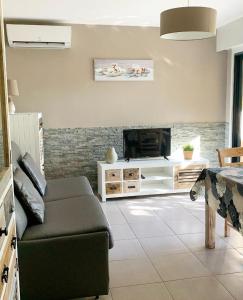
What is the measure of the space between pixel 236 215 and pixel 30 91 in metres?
3.17

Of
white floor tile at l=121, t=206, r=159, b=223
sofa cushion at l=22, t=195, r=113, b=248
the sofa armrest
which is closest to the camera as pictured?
the sofa armrest

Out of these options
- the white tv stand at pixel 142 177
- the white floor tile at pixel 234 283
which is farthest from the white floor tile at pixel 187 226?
the white tv stand at pixel 142 177

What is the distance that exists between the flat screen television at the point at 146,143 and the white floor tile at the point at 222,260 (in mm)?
2000

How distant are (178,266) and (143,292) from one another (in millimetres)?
447

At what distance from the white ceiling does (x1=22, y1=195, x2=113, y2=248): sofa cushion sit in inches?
83.5

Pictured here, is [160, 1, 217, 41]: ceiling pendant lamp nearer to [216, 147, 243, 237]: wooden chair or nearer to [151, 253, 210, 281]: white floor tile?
[216, 147, 243, 237]: wooden chair

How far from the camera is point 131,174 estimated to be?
4.43 m

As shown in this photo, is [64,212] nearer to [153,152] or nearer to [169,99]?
[153,152]

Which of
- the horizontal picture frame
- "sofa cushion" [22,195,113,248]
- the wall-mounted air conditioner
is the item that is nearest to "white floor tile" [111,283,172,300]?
"sofa cushion" [22,195,113,248]

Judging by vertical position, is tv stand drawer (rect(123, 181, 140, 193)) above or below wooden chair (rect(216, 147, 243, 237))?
below

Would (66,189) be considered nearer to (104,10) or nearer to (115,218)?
(115,218)

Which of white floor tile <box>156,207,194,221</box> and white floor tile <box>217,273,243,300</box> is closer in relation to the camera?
white floor tile <box>217,273,243,300</box>

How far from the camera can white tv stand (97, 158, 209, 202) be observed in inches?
172

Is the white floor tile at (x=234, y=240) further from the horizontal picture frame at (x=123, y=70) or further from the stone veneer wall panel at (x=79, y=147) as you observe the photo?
the horizontal picture frame at (x=123, y=70)
